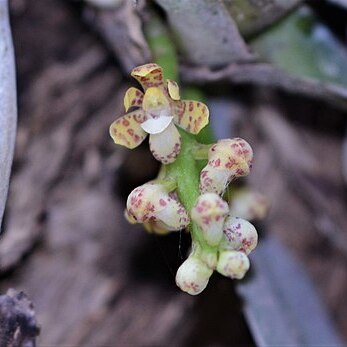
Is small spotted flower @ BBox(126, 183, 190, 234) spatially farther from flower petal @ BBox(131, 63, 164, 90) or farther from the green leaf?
the green leaf

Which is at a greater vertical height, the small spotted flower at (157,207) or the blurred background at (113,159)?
the small spotted flower at (157,207)

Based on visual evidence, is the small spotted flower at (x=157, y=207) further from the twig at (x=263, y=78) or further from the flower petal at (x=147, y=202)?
the twig at (x=263, y=78)

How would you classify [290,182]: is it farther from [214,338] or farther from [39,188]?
[39,188]

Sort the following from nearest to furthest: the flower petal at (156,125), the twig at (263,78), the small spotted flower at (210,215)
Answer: the small spotted flower at (210,215)
the flower petal at (156,125)
the twig at (263,78)

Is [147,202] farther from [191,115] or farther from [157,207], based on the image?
[191,115]

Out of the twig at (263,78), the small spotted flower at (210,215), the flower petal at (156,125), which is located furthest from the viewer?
the twig at (263,78)

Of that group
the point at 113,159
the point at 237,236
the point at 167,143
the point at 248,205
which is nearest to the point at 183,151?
the point at 167,143

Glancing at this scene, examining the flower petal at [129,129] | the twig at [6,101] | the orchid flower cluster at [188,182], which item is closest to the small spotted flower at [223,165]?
the orchid flower cluster at [188,182]

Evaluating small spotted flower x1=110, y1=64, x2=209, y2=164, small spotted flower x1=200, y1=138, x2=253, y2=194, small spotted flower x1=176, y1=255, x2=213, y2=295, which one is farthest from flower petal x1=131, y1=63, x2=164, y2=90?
small spotted flower x1=176, y1=255, x2=213, y2=295

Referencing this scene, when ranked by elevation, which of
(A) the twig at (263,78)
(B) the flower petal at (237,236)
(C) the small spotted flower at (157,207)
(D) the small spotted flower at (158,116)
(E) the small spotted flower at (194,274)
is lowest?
(A) the twig at (263,78)
